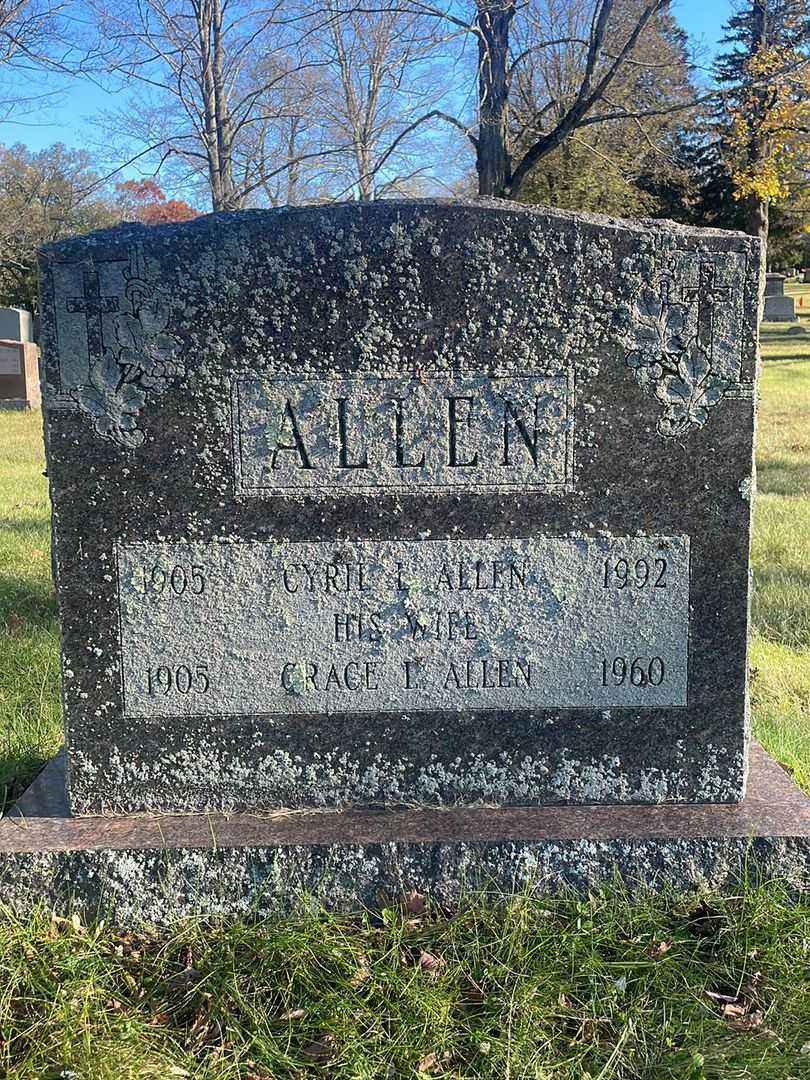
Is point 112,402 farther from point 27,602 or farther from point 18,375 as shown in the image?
point 18,375

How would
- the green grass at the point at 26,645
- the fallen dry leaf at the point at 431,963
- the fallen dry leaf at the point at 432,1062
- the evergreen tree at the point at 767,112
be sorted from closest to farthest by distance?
1. the fallen dry leaf at the point at 432,1062
2. the fallen dry leaf at the point at 431,963
3. the green grass at the point at 26,645
4. the evergreen tree at the point at 767,112

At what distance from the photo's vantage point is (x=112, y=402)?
2570 millimetres

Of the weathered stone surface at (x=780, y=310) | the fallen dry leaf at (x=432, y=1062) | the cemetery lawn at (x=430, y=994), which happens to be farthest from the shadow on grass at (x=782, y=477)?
the weathered stone surface at (x=780, y=310)

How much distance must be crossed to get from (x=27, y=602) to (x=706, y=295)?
4013 mm

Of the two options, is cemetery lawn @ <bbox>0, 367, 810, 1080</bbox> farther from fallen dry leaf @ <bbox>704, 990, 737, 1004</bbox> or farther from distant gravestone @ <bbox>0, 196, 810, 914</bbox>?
distant gravestone @ <bbox>0, 196, 810, 914</bbox>

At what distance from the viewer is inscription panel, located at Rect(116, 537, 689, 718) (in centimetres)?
267

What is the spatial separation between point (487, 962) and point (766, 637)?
3054 mm

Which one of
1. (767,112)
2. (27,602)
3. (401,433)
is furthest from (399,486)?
(767,112)

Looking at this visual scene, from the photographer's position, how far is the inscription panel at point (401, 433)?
2604 mm

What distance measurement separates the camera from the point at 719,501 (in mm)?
2658

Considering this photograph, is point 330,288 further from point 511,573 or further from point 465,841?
point 465,841

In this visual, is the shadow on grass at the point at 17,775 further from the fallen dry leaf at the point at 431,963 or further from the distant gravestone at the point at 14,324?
the distant gravestone at the point at 14,324

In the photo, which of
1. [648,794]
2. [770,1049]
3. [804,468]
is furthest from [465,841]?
[804,468]

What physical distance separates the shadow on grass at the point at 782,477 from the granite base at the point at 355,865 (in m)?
6.32
